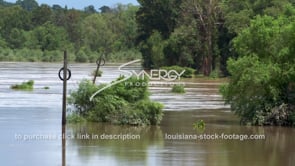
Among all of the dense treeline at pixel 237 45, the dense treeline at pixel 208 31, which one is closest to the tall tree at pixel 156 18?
the dense treeline at pixel 237 45

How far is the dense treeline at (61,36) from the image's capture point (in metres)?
123

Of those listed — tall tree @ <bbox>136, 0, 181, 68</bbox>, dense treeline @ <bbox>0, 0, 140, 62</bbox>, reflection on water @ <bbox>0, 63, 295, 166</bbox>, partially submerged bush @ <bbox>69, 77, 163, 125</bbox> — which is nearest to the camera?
reflection on water @ <bbox>0, 63, 295, 166</bbox>

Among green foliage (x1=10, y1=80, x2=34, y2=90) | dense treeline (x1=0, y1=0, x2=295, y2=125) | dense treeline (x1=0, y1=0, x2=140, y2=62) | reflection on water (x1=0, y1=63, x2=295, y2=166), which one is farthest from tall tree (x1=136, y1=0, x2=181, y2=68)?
reflection on water (x1=0, y1=63, x2=295, y2=166)

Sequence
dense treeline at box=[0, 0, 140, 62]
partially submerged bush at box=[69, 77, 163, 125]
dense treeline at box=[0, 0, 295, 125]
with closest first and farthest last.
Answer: partially submerged bush at box=[69, 77, 163, 125] → dense treeline at box=[0, 0, 295, 125] → dense treeline at box=[0, 0, 140, 62]

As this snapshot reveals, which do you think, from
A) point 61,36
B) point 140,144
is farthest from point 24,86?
point 61,36

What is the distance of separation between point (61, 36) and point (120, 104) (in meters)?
104

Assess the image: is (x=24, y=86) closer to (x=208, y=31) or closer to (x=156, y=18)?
(x=208, y=31)

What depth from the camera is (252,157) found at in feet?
75.4

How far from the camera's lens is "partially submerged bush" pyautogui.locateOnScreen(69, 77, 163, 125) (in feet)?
96.5

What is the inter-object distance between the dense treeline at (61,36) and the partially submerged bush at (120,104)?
266 ft

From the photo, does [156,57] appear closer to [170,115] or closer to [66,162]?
[170,115]

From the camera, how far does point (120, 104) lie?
29250mm

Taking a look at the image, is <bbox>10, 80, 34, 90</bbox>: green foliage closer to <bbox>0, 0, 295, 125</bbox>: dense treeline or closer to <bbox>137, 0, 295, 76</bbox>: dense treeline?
<bbox>0, 0, 295, 125</bbox>: dense treeline

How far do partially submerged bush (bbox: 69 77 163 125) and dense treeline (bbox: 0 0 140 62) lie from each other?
3190 inches
